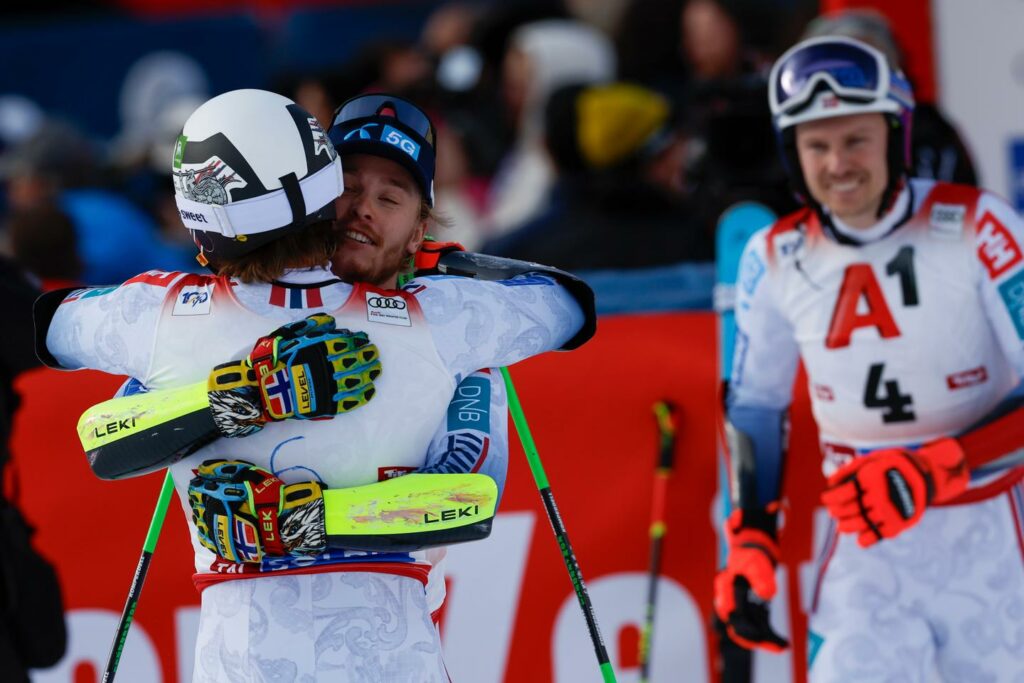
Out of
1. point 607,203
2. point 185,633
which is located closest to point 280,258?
point 185,633

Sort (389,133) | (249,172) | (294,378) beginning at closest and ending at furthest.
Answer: (294,378), (249,172), (389,133)

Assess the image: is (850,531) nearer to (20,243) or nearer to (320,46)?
(20,243)

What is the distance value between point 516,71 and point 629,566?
3474mm

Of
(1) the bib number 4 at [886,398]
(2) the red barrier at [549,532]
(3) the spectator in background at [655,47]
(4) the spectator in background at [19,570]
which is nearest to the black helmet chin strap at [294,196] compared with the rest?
(4) the spectator in background at [19,570]

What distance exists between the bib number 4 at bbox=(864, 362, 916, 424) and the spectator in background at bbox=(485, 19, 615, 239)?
330cm

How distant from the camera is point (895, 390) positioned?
4.96 metres

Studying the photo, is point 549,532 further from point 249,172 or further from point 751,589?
point 249,172

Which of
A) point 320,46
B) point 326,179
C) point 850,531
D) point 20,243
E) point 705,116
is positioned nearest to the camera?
point 326,179

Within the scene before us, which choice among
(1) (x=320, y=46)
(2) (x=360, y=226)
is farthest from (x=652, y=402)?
(1) (x=320, y=46)

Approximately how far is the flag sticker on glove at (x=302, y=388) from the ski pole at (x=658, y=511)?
2.66 meters

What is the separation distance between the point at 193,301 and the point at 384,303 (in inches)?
16.8

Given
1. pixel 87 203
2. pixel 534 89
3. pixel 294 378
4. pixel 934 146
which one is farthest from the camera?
pixel 87 203

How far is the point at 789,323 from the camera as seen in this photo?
5.18 metres

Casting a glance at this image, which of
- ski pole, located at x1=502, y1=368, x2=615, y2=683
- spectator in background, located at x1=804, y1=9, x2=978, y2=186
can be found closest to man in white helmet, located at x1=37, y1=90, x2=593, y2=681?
ski pole, located at x1=502, y1=368, x2=615, y2=683
